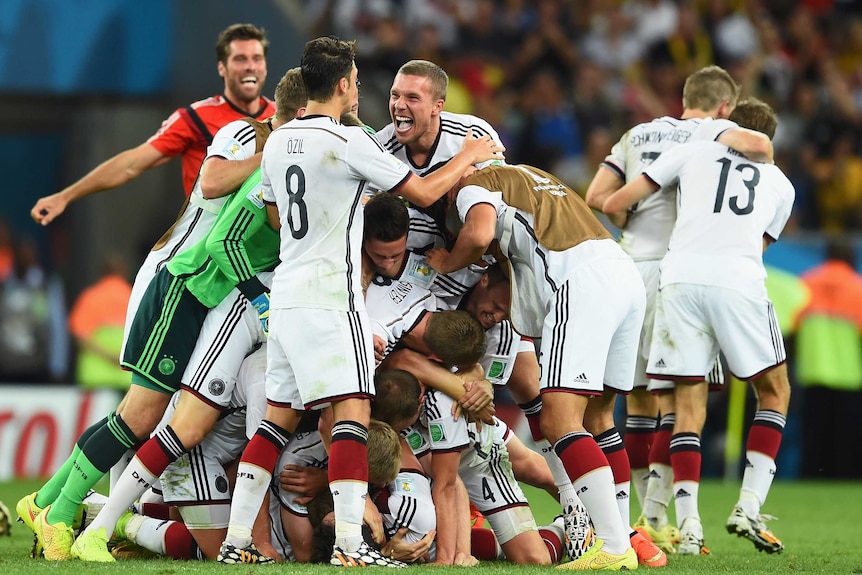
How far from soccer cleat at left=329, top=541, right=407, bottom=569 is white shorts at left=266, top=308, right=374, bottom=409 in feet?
2.23

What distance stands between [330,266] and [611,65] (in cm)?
1002

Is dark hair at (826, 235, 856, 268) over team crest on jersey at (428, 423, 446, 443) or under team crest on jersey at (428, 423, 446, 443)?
over

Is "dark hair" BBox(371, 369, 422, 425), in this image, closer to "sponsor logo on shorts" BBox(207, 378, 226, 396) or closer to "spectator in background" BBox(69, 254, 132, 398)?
"sponsor logo on shorts" BBox(207, 378, 226, 396)

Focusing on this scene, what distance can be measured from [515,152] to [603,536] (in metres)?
8.35

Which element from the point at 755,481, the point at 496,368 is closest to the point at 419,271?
the point at 496,368

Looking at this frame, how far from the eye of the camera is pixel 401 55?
14492mm

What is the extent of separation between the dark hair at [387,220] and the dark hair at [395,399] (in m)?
0.69

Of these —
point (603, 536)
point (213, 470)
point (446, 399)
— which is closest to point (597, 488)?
point (603, 536)

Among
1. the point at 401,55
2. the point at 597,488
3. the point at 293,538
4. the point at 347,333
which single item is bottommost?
the point at 293,538

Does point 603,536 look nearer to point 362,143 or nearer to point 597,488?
point 597,488

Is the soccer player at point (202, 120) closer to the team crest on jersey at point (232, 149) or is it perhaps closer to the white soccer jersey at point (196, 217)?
the white soccer jersey at point (196, 217)

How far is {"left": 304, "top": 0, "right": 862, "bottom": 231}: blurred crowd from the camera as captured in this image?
1395 centimetres

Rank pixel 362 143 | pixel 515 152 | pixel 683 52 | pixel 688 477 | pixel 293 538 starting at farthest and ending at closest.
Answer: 1. pixel 683 52
2. pixel 515 152
3. pixel 688 477
4. pixel 293 538
5. pixel 362 143

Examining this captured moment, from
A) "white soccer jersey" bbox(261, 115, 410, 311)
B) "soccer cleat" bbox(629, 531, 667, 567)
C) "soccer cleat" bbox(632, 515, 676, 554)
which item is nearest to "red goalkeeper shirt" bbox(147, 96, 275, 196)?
"white soccer jersey" bbox(261, 115, 410, 311)
